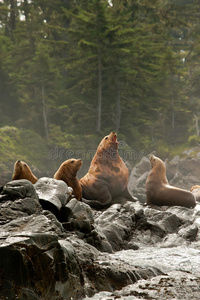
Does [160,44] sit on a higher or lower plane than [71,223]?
higher

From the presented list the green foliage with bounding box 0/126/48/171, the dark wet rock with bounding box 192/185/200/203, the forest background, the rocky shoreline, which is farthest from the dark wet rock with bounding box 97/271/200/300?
the green foliage with bounding box 0/126/48/171

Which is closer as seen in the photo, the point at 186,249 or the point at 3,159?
the point at 186,249

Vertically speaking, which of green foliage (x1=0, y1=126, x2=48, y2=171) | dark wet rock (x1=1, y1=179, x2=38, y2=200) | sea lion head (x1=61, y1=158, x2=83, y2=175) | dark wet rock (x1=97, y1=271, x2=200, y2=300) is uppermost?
dark wet rock (x1=1, y1=179, x2=38, y2=200)

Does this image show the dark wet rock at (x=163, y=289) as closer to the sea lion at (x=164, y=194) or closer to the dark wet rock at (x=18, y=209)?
the dark wet rock at (x=18, y=209)

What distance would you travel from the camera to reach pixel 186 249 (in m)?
4.40

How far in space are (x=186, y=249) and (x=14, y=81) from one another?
27171 mm

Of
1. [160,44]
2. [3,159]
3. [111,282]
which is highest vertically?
[160,44]

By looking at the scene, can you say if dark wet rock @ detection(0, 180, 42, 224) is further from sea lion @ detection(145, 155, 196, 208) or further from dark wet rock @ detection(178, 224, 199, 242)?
sea lion @ detection(145, 155, 196, 208)

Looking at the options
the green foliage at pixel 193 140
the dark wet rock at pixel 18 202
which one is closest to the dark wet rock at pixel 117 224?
the dark wet rock at pixel 18 202

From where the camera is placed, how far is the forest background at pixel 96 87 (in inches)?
959

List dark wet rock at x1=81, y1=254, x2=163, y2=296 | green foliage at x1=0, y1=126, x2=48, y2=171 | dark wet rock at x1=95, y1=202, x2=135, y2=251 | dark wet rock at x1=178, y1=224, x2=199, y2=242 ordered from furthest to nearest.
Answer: green foliage at x1=0, y1=126, x2=48, y2=171 → dark wet rock at x1=178, y1=224, x2=199, y2=242 → dark wet rock at x1=95, y1=202, x2=135, y2=251 → dark wet rock at x1=81, y1=254, x2=163, y2=296

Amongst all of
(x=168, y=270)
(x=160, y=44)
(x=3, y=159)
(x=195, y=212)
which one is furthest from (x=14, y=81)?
(x=168, y=270)

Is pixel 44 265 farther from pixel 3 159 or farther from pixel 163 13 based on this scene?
pixel 163 13

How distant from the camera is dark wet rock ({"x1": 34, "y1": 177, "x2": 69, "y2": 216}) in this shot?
4.23 meters
